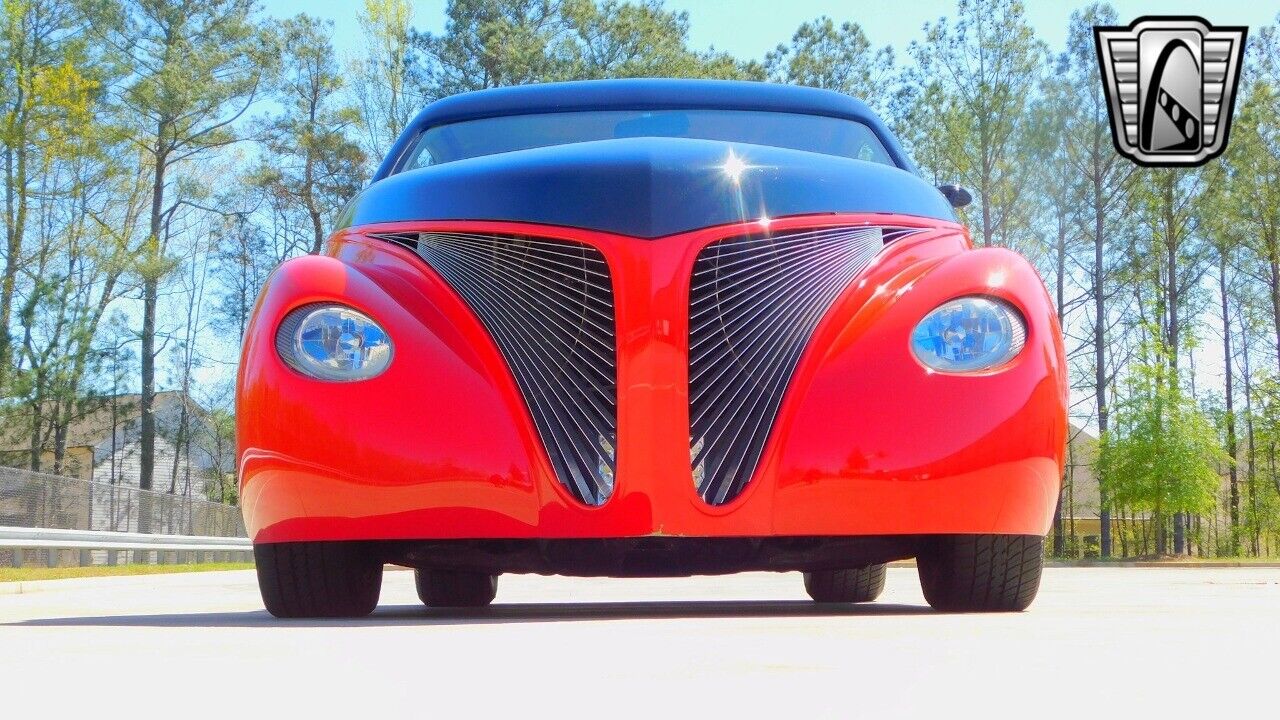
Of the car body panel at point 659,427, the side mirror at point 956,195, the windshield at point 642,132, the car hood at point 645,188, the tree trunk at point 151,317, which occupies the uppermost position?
the tree trunk at point 151,317

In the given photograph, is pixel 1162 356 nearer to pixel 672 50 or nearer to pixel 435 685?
pixel 672 50

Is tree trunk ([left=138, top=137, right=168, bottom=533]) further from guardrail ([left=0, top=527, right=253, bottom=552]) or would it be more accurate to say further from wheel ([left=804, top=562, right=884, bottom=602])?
wheel ([left=804, top=562, right=884, bottom=602])

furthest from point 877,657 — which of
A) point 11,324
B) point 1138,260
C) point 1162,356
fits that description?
point 1138,260

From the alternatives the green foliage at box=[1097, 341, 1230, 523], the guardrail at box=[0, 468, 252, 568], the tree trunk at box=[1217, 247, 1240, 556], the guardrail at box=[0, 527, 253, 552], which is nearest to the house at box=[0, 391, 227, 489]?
the guardrail at box=[0, 468, 252, 568]

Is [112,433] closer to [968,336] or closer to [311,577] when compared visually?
[311,577]

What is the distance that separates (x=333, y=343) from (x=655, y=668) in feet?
6.45

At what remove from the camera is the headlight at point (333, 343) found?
13.7 ft

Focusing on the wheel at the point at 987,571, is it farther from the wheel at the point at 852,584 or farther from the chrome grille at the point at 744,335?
the wheel at the point at 852,584

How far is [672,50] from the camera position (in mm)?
38906

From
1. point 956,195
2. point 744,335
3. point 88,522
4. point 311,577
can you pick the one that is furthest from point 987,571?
point 88,522

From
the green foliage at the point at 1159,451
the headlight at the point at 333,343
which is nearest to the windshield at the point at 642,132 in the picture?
the headlight at the point at 333,343

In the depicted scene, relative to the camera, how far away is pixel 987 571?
176 inches

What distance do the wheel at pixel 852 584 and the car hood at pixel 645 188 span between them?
2.60 metres

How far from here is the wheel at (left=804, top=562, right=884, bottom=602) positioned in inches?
269
